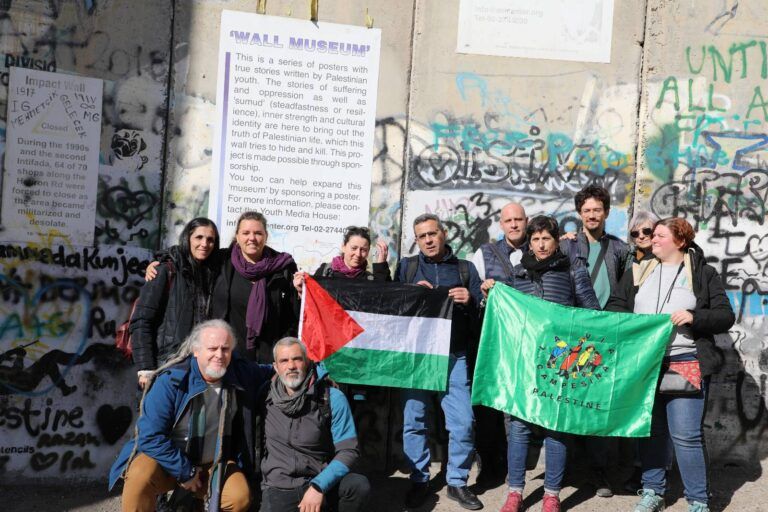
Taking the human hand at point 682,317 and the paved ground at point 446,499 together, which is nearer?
the human hand at point 682,317

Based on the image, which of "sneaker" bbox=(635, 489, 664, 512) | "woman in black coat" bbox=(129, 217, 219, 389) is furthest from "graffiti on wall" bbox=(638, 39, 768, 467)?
"woman in black coat" bbox=(129, 217, 219, 389)

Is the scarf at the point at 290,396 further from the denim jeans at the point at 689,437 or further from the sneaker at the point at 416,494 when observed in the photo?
the denim jeans at the point at 689,437

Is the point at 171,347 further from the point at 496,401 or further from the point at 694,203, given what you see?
the point at 694,203

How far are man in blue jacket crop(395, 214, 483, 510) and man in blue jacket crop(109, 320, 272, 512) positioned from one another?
1.32 meters

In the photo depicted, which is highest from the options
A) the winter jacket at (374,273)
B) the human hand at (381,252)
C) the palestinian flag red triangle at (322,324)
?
the human hand at (381,252)

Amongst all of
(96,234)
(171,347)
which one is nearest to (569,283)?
(171,347)

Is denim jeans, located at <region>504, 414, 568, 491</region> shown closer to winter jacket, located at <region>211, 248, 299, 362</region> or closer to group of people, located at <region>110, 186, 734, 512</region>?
group of people, located at <region>110, 186, 734, 512</region>

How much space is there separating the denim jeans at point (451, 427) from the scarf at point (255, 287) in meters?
1.24

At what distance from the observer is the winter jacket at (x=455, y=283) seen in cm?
598

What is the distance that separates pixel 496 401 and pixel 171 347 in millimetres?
2213

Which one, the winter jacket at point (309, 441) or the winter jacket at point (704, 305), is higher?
the winter jacket at point (704, 305)

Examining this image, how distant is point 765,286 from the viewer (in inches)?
274

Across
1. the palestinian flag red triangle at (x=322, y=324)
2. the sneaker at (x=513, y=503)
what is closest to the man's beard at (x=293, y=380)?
the palestinian flag red triangle at (x=322, y=324)

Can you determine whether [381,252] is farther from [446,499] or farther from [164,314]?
[446,499]
